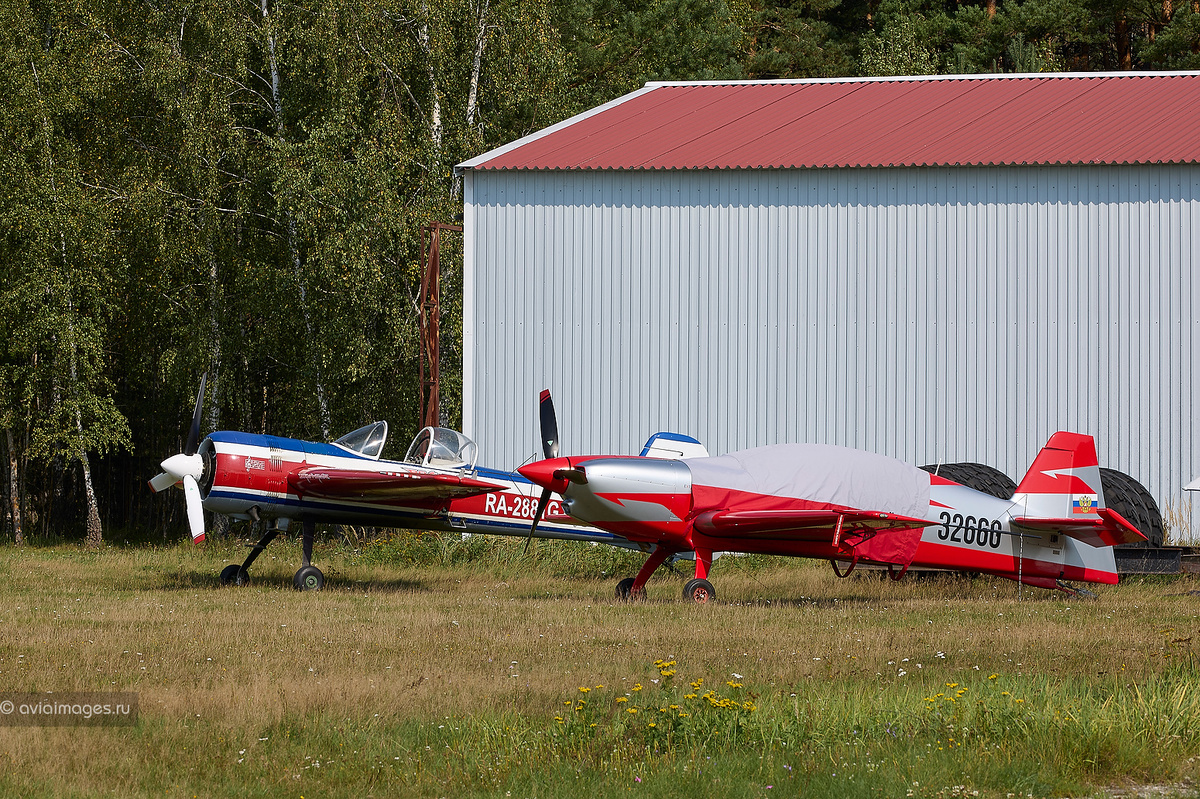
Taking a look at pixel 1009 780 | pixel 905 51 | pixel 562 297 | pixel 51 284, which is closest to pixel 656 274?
pixel 562 297

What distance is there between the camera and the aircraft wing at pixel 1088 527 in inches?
514

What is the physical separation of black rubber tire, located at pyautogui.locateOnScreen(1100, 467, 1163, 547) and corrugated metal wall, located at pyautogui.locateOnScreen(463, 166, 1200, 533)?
59.5 inches

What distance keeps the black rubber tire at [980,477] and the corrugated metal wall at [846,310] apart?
1.50 metres

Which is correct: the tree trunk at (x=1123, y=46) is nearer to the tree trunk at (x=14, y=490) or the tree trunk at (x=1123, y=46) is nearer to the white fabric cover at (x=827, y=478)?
the white fabric cover at (x=827, y=478)

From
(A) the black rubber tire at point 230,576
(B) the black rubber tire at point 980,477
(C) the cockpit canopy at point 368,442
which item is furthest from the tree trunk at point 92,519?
(B) the black rubber tire at point 980,477

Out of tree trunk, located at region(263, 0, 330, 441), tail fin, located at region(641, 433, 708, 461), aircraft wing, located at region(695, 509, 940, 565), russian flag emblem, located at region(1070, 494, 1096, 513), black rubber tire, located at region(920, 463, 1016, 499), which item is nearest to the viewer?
aircraft wing, located at region(695, 509, 940, 565)

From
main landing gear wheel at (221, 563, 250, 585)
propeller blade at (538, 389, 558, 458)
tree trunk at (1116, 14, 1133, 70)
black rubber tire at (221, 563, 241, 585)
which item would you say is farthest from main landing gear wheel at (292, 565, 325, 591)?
tree trunk at (1116, 14, 1133, 70)

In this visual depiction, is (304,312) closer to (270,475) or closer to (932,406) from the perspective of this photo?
(270,475)

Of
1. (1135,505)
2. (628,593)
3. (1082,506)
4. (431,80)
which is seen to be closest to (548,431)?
(628,593)

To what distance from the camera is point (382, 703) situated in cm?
721

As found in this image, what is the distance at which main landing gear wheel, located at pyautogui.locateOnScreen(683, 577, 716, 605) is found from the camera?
12.6 metres

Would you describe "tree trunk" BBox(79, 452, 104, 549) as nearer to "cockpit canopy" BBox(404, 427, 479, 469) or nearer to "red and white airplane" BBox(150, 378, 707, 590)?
"red and white airplane" BBox(150, 378, 707, 590)

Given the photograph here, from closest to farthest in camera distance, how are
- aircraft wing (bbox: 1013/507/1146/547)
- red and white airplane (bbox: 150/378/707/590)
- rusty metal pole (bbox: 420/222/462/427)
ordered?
aircraft wing (bbox: 1013/507/1146/547) → red and white airplane (bbox: 150/378/707/590) → rusty metal pole (bbox: 420/222/462/427)

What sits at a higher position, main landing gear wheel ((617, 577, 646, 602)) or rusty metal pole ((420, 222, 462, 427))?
rusty metal pole ((420, 222, 462, 427))
